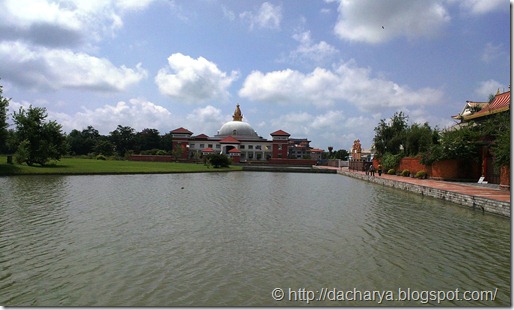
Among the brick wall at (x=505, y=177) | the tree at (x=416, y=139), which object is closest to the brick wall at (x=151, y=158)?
the tree at (x=416, y=139)

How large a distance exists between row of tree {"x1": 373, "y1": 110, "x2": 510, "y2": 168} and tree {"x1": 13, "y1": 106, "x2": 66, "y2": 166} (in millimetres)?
28434

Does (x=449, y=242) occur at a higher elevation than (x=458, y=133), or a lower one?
lower

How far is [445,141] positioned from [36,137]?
1181 inches

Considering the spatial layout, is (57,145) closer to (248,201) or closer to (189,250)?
(248,201)

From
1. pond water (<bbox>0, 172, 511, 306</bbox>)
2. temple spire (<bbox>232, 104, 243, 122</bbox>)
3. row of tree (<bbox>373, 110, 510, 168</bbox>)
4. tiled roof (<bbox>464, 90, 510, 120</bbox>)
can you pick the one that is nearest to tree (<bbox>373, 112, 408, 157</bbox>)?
row of tree (<bbox>373, 110, 510, 168</bbox>)

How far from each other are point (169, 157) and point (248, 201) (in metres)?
45.1

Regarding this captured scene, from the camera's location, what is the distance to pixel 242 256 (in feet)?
21.8

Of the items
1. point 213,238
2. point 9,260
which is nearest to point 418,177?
point 213,238

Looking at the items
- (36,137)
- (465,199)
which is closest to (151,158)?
(36,137)

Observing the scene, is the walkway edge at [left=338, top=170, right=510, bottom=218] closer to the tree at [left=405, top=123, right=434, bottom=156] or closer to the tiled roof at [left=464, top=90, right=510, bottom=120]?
the tiled roof at [left=464, top=90, right=510, bottom=120]

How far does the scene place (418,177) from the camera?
25984mm

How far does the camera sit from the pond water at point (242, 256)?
16.2ft

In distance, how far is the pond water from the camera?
16.2 ft

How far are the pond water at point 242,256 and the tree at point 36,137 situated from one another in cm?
1790
